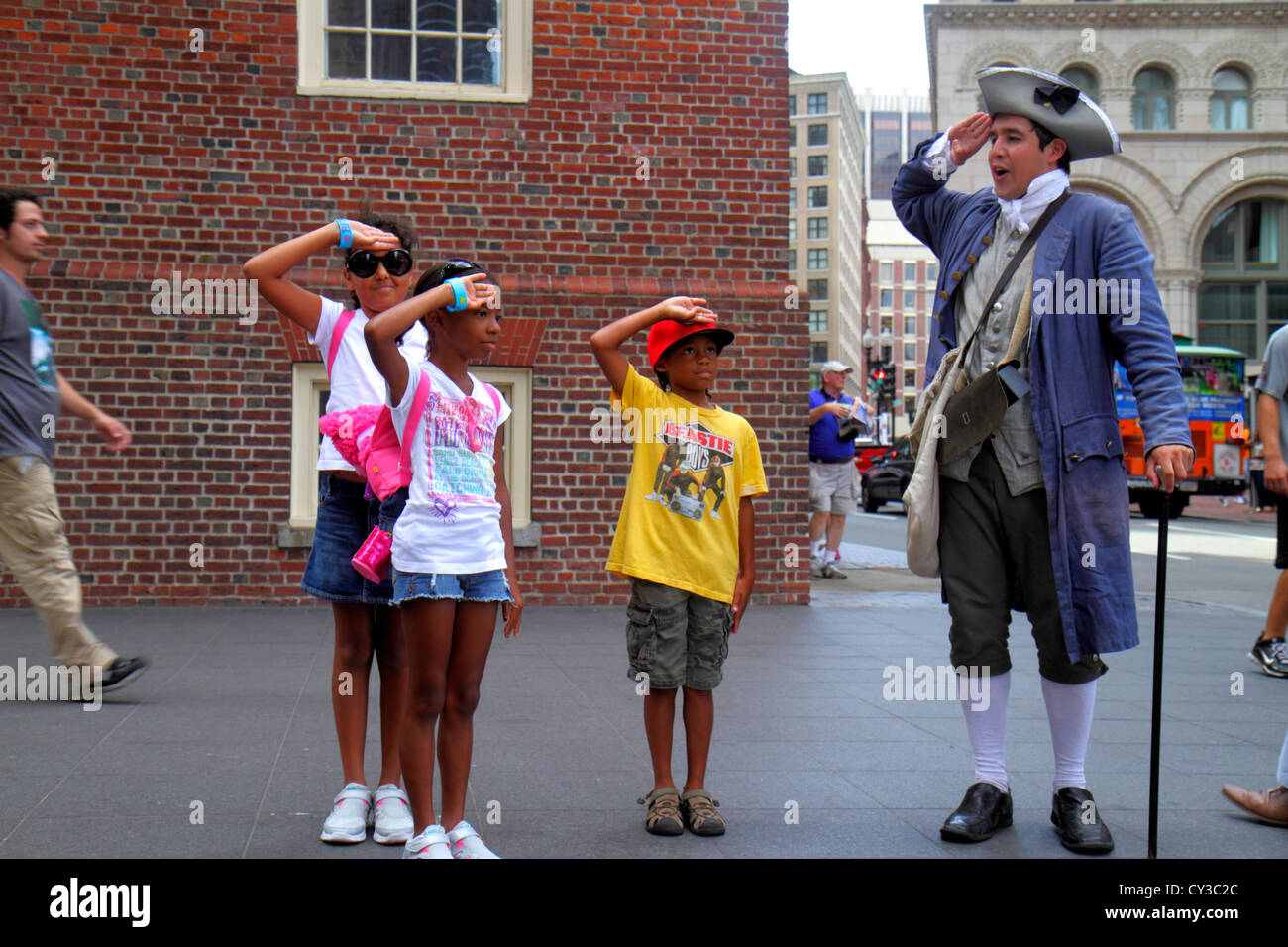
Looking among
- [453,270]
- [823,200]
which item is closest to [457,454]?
[453,270]

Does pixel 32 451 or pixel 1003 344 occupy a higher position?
pixel 1003 344

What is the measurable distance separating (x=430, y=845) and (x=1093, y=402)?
2380 mm

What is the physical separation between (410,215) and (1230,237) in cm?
3958

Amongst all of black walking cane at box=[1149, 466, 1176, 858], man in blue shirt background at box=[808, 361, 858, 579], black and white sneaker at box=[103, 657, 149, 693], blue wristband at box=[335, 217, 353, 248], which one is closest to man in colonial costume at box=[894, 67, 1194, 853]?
black walking cane at box=[1149, 466, 1176, 858]

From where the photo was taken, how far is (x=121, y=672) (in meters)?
5.98

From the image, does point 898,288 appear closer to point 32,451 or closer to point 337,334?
point 32,451

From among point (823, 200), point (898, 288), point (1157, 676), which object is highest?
point (823, 200)

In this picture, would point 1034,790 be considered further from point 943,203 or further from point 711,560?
point 943,203

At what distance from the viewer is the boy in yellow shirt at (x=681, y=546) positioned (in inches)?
167

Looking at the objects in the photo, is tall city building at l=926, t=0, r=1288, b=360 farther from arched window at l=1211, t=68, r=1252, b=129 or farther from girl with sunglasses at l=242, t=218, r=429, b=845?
girl with sunglasses at l=242, t=218, r=429, b=845

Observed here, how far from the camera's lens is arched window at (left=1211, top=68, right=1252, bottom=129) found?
42250 mm

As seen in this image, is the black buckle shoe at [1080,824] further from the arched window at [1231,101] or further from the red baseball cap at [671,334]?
the arched window at [1231,101]

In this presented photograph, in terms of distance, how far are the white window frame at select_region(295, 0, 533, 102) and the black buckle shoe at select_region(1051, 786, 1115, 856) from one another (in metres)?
7.47

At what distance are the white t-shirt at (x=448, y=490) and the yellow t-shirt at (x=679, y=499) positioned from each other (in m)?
0.67
